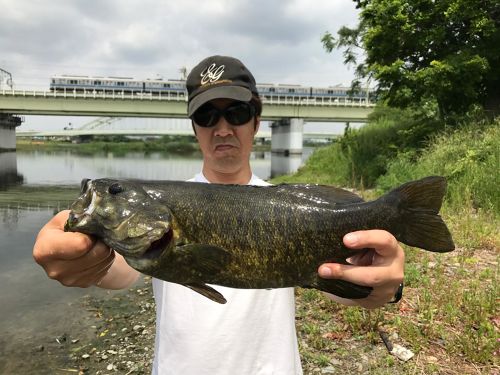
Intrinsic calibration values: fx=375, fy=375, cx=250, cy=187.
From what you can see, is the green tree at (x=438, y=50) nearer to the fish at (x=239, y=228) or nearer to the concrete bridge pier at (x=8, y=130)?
the fish at (x=239, y=228)

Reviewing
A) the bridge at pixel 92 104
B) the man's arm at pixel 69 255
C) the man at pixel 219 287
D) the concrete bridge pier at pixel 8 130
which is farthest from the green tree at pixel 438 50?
the concrete bridge pier at pixel 8 130

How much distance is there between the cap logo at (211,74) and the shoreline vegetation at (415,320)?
13.5 feet

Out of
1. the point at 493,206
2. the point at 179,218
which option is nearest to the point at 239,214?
the point at 179,218

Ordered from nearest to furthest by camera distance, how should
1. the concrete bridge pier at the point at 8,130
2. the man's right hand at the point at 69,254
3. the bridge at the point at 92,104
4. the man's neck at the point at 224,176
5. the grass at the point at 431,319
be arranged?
the man's right hand at the point at 69,254, the man's neck at the point at 224,176, the grass at the point at 431,319, the bridge at the point at 92,104, the concrete bridge pier at the point at 8,130

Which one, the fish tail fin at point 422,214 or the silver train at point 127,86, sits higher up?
the silver train at point 127,86

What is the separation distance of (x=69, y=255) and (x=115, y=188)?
1.70 feet

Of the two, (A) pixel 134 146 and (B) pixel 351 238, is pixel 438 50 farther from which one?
(A) pixel 134 146

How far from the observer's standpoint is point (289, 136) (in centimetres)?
6575

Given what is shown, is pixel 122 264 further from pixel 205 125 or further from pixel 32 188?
pixel 32 188

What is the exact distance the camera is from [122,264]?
2.97 m

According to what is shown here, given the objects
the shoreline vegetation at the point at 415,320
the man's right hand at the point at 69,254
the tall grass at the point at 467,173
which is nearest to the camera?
the man's right hand at the point at 69,254

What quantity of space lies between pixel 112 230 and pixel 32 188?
3013cm

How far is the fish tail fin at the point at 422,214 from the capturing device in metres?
2.45

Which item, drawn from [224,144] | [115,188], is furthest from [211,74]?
[115,188]
